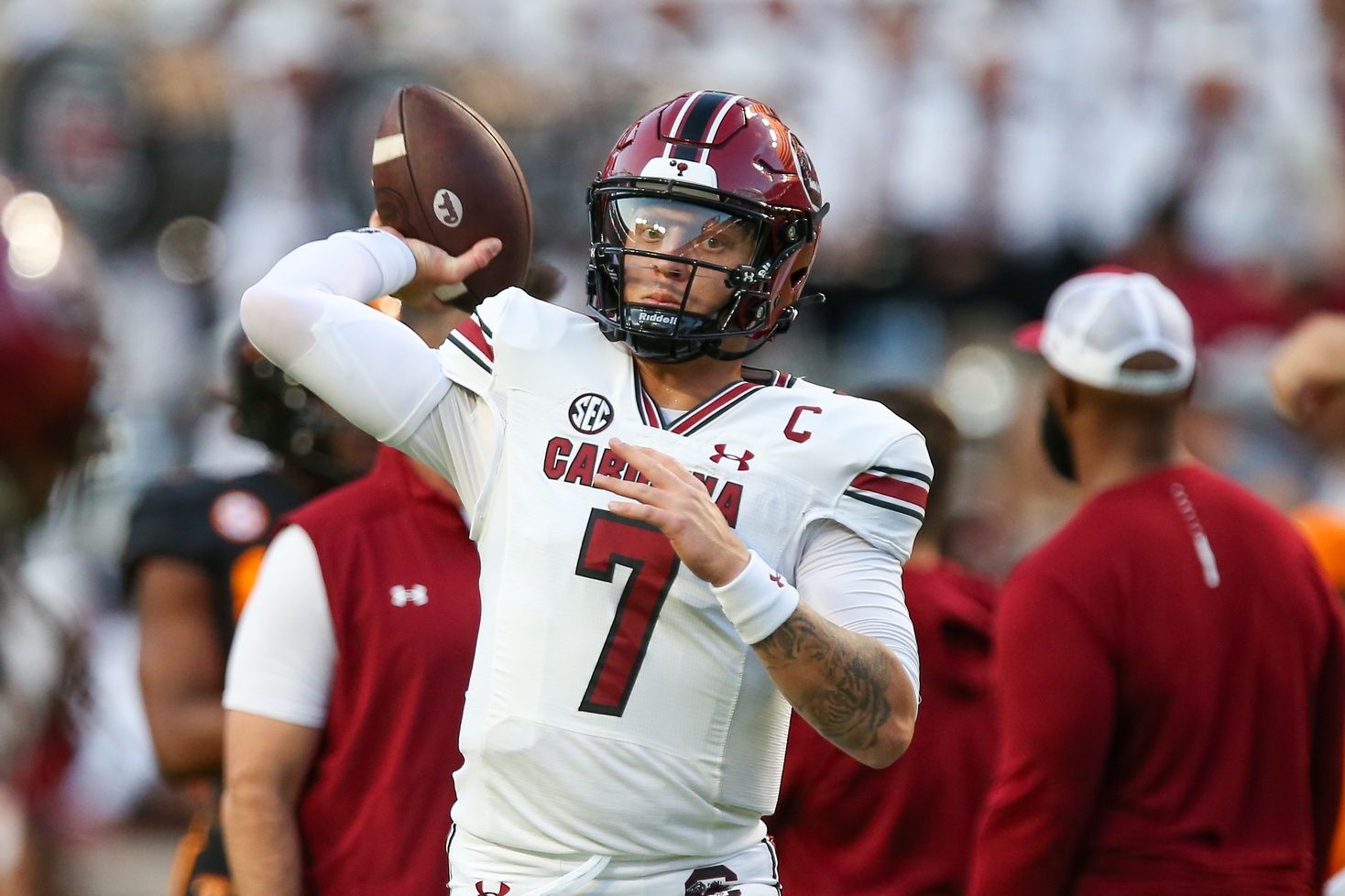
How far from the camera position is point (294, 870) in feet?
10.5

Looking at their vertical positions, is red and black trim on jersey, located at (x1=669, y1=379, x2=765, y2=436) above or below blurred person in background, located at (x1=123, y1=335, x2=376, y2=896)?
above

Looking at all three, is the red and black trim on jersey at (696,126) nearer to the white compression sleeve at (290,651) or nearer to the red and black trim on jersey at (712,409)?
the red and black trim on jersey at (712,409)

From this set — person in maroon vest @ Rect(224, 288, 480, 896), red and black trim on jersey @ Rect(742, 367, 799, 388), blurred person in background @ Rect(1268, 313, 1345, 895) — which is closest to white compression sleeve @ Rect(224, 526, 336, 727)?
person in maroon vest @ Rect(224, 288, 480, 896)

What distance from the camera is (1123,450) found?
11.8 ft

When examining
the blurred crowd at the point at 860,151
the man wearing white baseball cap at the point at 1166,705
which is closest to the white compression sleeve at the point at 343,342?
the man wearing white baseball cap at the point at 1166,705

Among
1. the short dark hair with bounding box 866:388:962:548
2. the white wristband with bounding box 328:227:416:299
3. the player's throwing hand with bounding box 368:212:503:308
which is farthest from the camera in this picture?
the short dark hair with bounding box 866:388:962:548

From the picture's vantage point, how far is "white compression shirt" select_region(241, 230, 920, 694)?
2.66 m

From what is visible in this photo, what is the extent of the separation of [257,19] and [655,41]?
2055 millimetres

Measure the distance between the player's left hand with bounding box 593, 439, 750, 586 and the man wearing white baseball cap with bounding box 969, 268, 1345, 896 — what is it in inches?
42.1

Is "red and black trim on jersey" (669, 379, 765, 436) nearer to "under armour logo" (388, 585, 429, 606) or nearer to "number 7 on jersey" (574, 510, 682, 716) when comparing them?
"number 7 on jersey" (574, 510, 682, 716)

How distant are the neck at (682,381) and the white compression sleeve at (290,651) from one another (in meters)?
0.79

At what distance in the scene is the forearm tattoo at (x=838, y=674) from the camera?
250 centimetres

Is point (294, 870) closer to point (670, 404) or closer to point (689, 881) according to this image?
point (689, 881)

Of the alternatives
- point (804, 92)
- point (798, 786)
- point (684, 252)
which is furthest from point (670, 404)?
point (804, 92)
